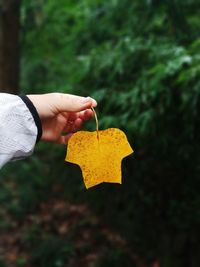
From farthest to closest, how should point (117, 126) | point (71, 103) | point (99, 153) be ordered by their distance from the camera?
point (117, 126), point (71, 103), point (99, 153)

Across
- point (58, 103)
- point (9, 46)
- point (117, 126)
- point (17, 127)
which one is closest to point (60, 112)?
point (58, 103)

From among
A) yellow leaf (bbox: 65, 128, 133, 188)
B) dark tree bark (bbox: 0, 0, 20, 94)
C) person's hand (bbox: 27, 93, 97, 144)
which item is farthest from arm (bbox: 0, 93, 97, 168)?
dark tree bark (bbox: 0, 0, 20, 94)

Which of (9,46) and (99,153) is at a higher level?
(99,153)

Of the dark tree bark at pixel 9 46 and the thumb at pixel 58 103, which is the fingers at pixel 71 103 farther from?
the dark tree bark at pixel 9 46

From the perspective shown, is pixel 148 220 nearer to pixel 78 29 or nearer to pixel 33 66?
pixel 78 29

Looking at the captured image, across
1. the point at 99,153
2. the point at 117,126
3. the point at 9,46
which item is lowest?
the point at 117,126

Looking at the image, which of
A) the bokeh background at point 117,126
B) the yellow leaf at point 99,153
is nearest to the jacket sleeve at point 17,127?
the yellow leaf at point 99,153

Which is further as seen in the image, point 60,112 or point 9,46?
point 9,46

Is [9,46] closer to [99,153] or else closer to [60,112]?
[60,112]

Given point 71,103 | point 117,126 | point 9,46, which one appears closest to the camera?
point 71,103
